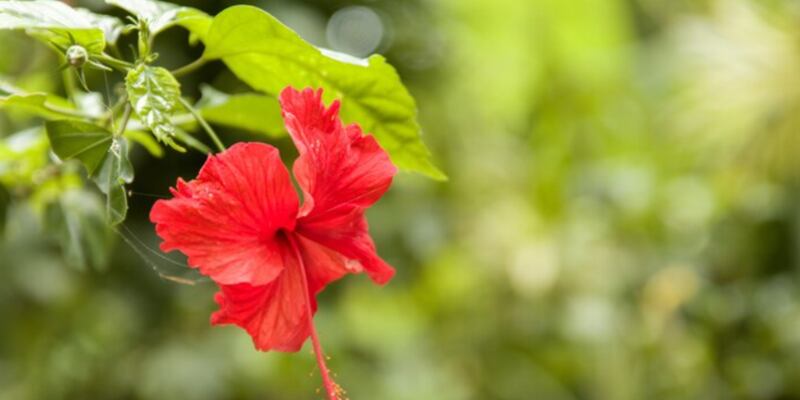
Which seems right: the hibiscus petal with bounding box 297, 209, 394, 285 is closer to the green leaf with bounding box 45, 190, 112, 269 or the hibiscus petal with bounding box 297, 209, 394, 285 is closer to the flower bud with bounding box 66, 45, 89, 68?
the flower bud with bounding box 66, 45, 89, 68

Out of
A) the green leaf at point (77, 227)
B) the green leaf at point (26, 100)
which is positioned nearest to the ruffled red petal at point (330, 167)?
the green leaf at point (26, 100)

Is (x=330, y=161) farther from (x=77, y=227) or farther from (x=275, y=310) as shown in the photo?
(x=77, y=227)

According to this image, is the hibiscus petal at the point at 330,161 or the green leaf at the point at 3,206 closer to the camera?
the hibiscus petal at the point at 330,161

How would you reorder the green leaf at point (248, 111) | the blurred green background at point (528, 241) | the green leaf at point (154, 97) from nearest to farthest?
the green leaf at point (154, 97), the green leaf at point (248, 111), the blurred green background at point (528, 241)

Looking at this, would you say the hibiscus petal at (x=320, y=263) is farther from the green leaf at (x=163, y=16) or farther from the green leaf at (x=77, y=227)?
the green leaf at (x=77, y=227)

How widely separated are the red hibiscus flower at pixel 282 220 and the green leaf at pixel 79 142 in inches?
1.5

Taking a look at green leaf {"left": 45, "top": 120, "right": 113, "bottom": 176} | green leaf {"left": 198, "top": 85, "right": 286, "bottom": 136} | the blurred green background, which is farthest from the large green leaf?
the blurred green background

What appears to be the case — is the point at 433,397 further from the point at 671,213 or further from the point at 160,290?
the point at 671,213

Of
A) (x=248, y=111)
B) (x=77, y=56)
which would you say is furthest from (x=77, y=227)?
(x=77, y=56)

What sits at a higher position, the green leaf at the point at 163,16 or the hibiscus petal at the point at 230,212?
the green leaf at the point at 163,16

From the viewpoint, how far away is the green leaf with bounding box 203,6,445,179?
374 mm

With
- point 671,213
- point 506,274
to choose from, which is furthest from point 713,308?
point 506,274

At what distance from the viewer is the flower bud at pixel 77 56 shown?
32 centimetres

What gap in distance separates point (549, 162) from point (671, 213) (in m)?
0.29
